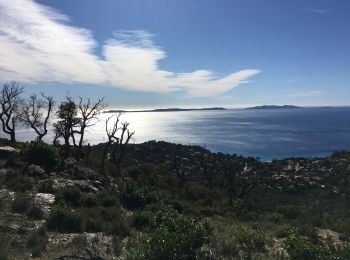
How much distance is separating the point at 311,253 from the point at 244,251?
2.18 meters

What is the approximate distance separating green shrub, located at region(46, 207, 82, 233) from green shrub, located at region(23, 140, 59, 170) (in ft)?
52.0

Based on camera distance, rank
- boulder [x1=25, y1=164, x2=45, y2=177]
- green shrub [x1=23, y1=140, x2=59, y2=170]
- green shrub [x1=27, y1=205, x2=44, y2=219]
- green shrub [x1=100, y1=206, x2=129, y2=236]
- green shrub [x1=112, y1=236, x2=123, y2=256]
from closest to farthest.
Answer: green shrub [x1=112, y1=236, x2=123, y2=256] < green shrub [x1=100, y1=206, x2=129, y2=236] < green shrub [x1=27, y1=205, x2=44, y2=219] < boulder [x1=25, y1=164, x2=45, y2=177] < green shrub [x1=23, y1=140, x2=59, y2=170]

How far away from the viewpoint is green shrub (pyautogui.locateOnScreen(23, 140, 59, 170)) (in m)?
27.3

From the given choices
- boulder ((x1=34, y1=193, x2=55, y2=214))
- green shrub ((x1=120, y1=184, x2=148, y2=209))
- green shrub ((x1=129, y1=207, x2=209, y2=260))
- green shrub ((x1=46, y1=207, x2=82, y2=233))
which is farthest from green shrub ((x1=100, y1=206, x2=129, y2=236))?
green shrub ((x1=120, y1=184, x2=148, y2=209))

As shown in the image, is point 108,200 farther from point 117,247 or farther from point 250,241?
point 250,241

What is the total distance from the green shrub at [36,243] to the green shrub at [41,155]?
18.1 m

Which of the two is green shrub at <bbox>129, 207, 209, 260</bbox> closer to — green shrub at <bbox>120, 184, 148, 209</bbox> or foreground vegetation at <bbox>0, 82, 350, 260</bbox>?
foreground vegetation at <bbox>0, 82, 350, 260</bbox>

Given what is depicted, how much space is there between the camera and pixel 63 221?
38.7ft

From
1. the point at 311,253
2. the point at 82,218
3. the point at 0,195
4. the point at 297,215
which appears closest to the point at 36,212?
the point at 82,218

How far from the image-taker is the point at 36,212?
1280 cm

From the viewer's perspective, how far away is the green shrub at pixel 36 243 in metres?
8.66

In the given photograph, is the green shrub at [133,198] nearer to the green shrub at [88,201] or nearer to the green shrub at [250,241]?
the green shrub at [88,201]

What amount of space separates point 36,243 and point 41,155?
19572mm

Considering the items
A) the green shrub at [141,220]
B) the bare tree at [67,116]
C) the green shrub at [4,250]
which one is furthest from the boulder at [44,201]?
the bare tree at [67,116]
